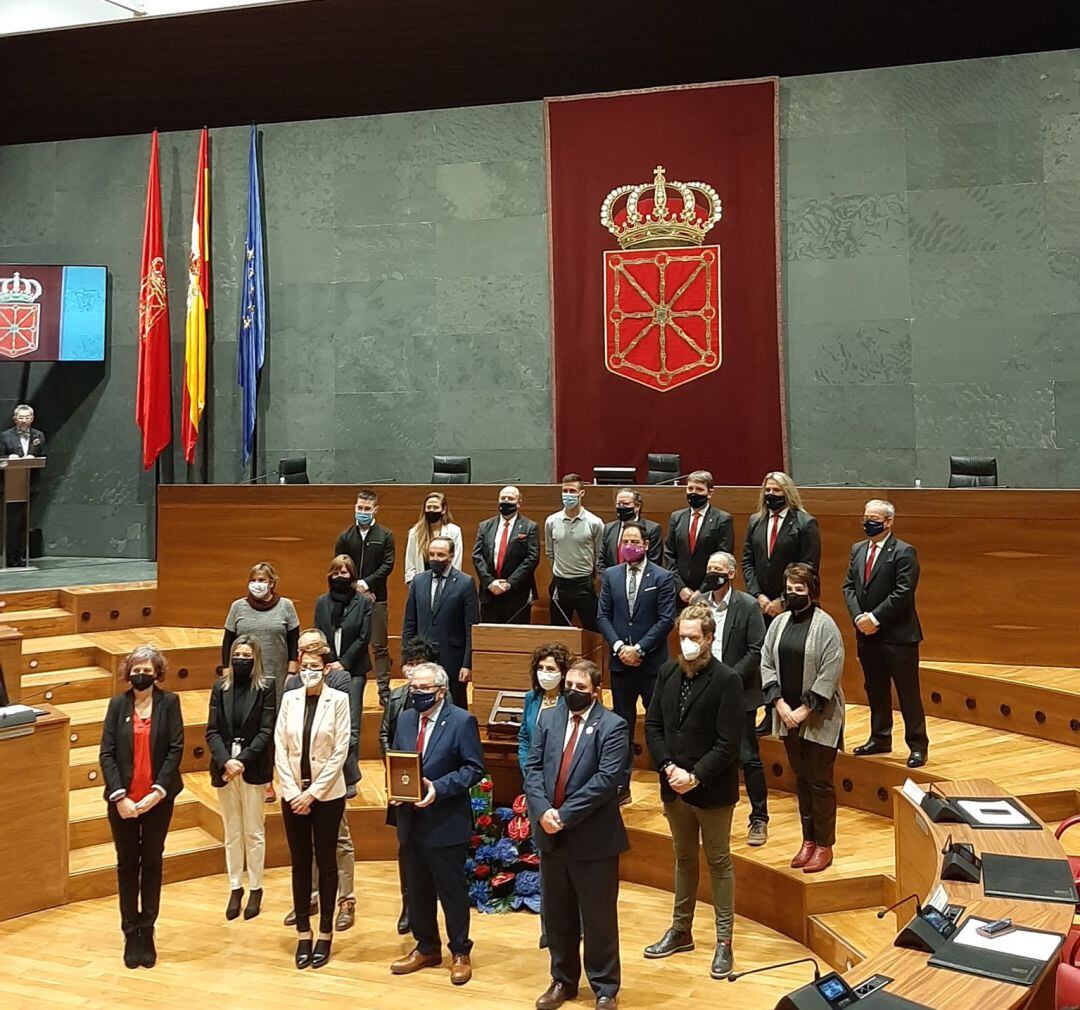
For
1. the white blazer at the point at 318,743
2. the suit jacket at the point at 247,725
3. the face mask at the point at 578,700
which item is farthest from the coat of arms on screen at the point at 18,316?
the face mask at the point at 578,700

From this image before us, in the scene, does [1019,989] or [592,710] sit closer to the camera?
[1019,989]

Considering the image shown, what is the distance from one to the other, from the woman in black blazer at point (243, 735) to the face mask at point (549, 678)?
1291 millimetres

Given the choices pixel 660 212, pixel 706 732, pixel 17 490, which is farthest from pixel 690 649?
pixel 17 490

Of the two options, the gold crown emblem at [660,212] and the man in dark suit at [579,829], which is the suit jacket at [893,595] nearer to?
the man in dark suit at [579,829]

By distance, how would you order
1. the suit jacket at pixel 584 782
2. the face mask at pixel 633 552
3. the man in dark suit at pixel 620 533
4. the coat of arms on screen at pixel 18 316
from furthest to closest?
1. the coat of arms on screen at pixel 18 316
2. the man in dark suit at pixel 620 533
3. the face mask at pixel 633 552
4. the suit jacket at pixel 584 782

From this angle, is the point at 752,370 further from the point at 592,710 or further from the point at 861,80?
the point at 592,710

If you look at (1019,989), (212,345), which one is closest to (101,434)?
(212,345)

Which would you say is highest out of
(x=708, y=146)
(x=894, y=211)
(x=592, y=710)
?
(x=708, y=146)

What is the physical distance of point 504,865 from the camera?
19.8 feet

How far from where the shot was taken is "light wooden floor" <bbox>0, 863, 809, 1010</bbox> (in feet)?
16.0

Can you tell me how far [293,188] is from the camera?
10.5 m

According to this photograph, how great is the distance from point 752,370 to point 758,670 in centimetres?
419

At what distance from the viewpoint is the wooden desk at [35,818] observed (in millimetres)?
5766

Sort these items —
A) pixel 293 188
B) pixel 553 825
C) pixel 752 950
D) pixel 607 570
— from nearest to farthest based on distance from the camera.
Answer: pixel 553 825 < pixel 752 950 < pixel 607 570 < pixel 293 188
